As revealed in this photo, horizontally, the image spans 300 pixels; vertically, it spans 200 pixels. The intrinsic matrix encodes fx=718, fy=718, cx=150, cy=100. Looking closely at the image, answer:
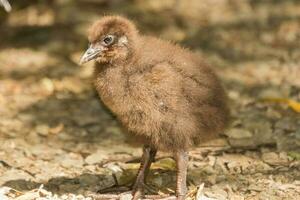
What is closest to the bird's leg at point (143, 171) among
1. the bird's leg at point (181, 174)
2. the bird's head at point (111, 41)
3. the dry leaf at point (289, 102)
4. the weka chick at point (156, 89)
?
the weka chick at point (156, 89)

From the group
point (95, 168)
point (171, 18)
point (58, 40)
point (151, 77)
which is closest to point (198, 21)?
point (171, 18)

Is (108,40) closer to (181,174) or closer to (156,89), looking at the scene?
(156,89)

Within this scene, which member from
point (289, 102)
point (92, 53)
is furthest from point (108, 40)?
→ point (289, 102)

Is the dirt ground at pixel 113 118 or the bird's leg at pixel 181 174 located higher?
the dirt ground at pixel 113 118

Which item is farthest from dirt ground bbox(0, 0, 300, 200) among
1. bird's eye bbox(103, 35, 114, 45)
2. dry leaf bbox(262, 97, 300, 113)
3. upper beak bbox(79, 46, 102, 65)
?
bird's eye bbox(103, 35, 114, 45)

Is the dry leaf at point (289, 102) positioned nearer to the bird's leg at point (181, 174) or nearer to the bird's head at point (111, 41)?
the bird's leg at point (181, 174)

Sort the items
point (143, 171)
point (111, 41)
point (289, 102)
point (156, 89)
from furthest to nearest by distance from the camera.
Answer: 1. point (289, 102)
2. point (143, 171)
3. point (111, 41)
4. point (156, 89)

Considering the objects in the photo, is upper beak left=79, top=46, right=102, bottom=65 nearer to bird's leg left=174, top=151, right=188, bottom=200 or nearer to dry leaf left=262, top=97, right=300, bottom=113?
bird's leg left=174, top=151, right=188, bottom=200
